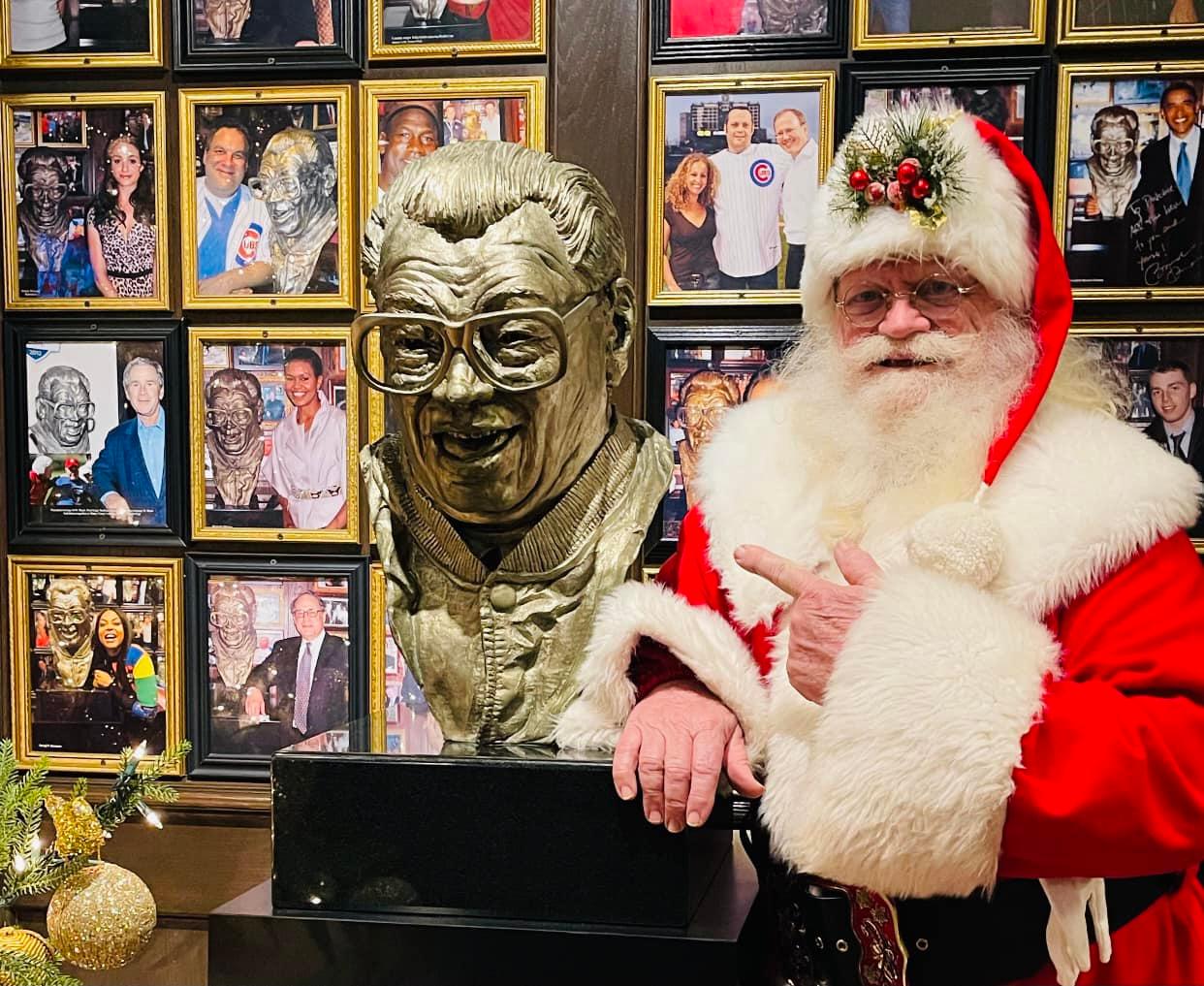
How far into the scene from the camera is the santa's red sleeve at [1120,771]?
53.2 inches

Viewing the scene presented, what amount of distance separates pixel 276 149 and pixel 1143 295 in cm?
192

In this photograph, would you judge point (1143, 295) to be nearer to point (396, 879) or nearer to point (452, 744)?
point (452, 744)

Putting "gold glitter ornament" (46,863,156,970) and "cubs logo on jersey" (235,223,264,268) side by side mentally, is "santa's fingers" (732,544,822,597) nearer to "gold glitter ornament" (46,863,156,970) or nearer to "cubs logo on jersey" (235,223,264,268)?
"gold glitter ornament" (46,863,156,970)

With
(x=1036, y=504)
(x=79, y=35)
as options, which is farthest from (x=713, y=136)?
(x=79, y=35)

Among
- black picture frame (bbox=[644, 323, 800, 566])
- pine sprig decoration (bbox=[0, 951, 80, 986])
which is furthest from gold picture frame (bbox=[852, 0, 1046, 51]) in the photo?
pine sprig decoration (bbox=[0, 951, 80, 986])

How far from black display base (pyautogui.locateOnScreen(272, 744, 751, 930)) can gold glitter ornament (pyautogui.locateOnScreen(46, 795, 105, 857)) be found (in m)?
0.47

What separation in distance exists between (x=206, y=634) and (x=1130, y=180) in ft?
7.53

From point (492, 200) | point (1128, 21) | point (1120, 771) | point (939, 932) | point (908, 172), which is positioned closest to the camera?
point (1120, 771)

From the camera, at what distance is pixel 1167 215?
254 centimetres

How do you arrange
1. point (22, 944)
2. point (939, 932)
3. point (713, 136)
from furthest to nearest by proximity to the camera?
point (713, 136) → point (22, 944) → point (939, 932)

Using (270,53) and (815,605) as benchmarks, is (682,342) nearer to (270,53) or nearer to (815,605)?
(270,53)

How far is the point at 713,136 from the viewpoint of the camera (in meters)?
2.64

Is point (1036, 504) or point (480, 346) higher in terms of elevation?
point (480, 346)

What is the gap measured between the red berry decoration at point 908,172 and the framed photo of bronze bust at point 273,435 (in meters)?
1.51
